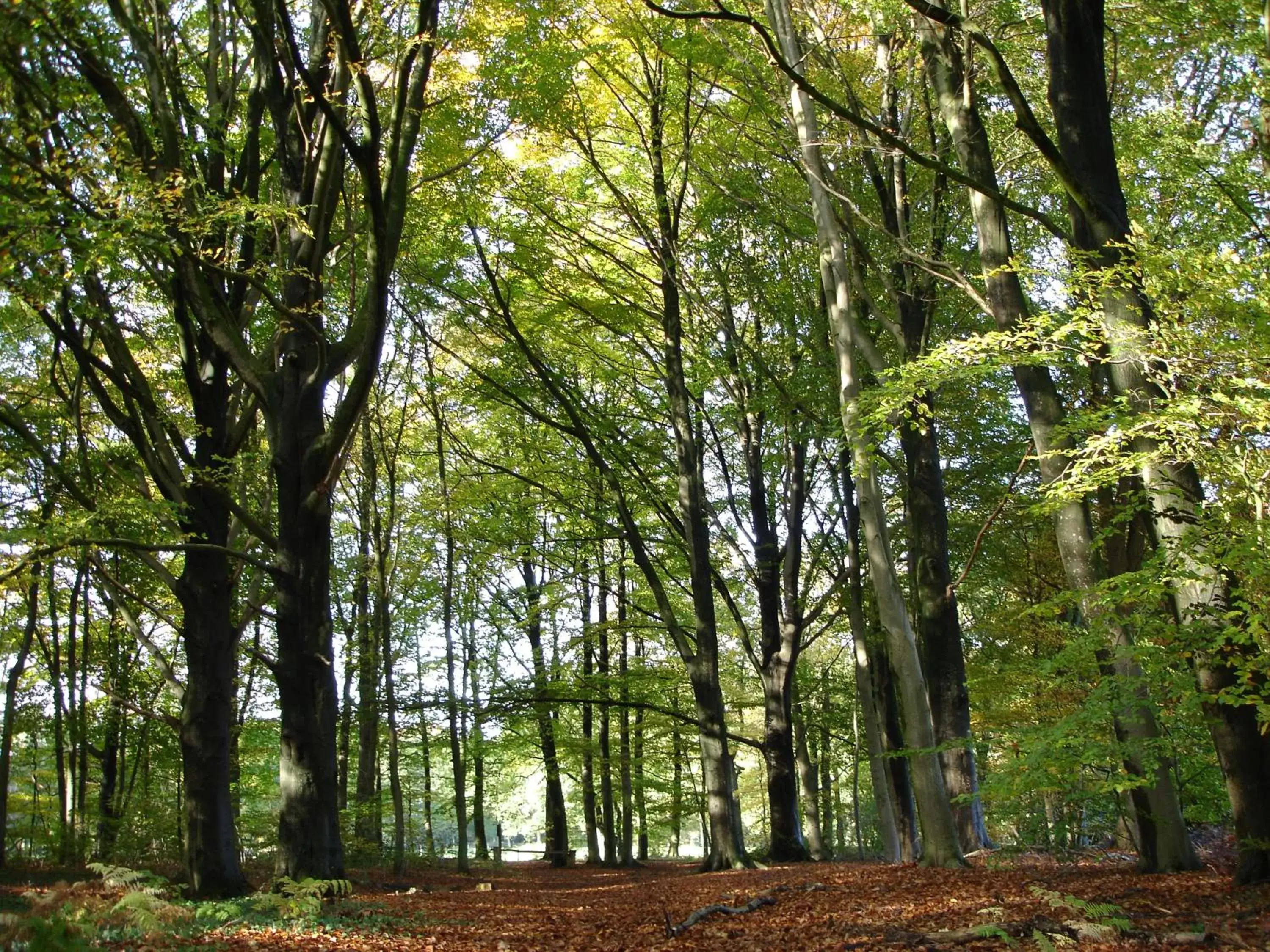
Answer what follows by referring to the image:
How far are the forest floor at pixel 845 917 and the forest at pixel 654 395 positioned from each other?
372mm

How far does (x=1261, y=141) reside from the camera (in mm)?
8367

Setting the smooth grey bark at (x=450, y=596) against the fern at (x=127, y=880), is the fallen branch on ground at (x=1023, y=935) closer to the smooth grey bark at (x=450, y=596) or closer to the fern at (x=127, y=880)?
the fern at (x=127, y=880)

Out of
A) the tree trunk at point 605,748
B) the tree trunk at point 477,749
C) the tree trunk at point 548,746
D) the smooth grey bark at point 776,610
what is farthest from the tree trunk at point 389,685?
the smooth grey bark at point 776,610

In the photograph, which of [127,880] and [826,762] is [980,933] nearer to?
[127,880]

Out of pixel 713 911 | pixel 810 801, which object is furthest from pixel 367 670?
pixel 713 911

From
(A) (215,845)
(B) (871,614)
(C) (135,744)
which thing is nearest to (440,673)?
(C) (135,744)

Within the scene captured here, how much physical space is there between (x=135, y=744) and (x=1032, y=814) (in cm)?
1934

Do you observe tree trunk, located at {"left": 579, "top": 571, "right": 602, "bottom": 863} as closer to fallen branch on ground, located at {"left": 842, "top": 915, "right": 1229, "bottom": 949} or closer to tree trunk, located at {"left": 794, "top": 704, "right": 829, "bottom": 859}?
tree trunk, located at {"left": 794, "top": 704, "right": 829, "bottom": 859}

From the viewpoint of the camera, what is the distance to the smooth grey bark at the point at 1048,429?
258 inches

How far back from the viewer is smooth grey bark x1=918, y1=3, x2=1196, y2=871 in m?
6.54

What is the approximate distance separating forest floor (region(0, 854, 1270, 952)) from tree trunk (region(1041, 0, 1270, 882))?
0.71 metres

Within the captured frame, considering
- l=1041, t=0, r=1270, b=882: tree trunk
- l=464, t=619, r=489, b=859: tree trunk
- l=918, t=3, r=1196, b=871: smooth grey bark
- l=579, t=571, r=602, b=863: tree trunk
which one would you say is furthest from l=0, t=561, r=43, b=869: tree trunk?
l=1041, t=0, r=1270, b=882: tree trunk

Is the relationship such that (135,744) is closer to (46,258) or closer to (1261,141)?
(46,258)

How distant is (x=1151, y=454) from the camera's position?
4.80 meters
